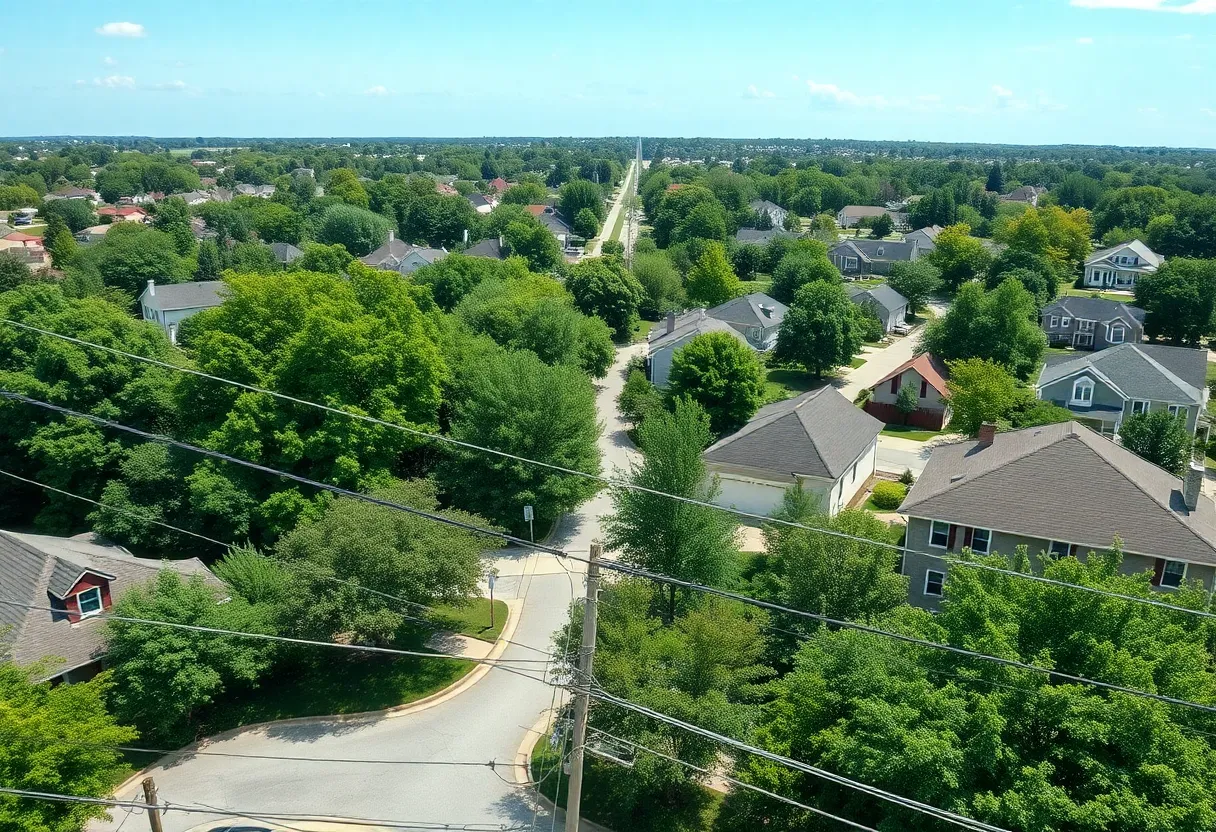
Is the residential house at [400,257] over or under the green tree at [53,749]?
over

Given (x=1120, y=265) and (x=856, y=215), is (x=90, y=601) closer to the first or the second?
(x=1120, y=265)

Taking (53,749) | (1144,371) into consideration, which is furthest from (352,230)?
(53,749)

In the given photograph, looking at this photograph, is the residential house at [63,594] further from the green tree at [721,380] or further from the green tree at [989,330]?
the green tree at [989,330]

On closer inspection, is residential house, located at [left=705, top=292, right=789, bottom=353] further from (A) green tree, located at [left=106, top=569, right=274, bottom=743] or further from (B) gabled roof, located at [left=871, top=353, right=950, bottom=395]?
(A) green tree, located at [left=106, top=569, right=274, bottom=743]

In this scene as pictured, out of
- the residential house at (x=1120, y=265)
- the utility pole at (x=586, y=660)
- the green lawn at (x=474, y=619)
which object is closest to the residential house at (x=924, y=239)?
the residential house at (x=1120, y=265)

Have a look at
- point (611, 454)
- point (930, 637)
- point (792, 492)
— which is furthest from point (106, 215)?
point (930, 637)

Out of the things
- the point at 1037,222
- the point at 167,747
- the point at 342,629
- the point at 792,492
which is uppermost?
the point at 1037,222

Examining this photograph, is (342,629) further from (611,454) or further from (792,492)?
(611,454)
